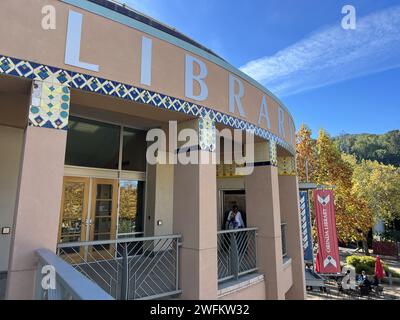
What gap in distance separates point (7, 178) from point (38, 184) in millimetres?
3059

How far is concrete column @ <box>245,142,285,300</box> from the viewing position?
582 centimetres

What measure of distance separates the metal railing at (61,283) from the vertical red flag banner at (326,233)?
1056cm

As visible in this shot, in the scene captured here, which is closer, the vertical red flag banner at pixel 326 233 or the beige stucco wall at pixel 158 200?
the beige stucco wall at pixel 158 200

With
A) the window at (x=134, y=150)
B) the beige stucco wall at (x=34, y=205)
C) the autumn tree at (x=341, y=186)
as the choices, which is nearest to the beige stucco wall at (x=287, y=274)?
the window at (x=134, y=150)

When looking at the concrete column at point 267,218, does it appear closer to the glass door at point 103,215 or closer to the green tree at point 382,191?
the glass door at point 103,215

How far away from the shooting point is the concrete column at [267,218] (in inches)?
229

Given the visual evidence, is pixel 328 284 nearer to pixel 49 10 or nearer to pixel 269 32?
pixel 269 32

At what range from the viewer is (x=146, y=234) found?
7008 mm

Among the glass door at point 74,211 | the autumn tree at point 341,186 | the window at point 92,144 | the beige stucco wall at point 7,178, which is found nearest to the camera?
the beige stucco wall at point 7,178

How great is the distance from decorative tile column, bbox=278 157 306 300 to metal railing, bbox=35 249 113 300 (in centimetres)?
687

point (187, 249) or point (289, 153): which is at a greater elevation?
point (289, 153)

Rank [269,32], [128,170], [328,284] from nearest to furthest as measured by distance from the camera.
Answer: [269,32], [128,170], [328,284]

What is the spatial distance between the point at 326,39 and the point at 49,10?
16.6 ft
